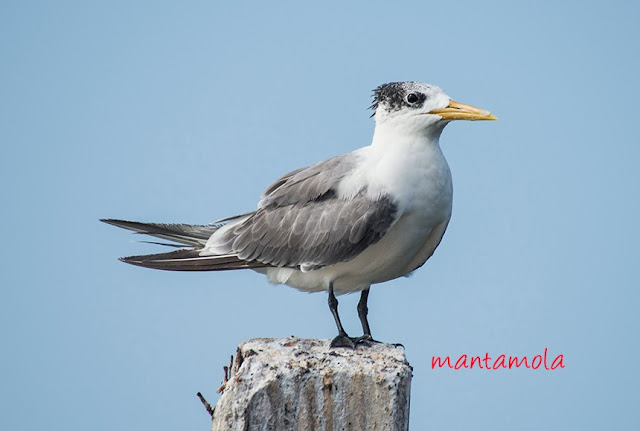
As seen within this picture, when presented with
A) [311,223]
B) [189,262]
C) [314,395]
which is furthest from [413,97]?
[314,395]

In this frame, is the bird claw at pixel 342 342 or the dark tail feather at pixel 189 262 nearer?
the bird claw at pixel 342 342

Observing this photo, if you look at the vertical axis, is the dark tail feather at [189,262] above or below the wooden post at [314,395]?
above

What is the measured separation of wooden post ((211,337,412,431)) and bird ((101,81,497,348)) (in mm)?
808

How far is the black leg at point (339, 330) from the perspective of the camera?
6.30 meters

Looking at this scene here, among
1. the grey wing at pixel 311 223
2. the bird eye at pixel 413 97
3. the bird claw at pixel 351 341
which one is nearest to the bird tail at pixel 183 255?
the grey wing at pixel 311 223

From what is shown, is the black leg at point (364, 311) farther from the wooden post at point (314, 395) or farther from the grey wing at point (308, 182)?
the wooden post at point (314, 395)

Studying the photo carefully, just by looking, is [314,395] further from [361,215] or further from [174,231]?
[174,231]

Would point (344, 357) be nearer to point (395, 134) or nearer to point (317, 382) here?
point (317, 382)

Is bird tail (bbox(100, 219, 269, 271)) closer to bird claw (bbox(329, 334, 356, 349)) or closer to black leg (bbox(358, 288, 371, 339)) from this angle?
black leg (bbox(358, 288, 371, 339))

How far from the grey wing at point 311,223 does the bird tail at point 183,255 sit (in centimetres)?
10

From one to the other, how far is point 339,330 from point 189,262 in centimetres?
129

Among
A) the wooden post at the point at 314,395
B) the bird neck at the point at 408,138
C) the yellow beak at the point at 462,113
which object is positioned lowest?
the wooden post at the point at 314,395

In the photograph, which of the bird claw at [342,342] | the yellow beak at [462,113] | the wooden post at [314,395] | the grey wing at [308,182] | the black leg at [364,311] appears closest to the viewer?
the wooden post at [314,395]

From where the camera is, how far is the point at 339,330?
666 cm
